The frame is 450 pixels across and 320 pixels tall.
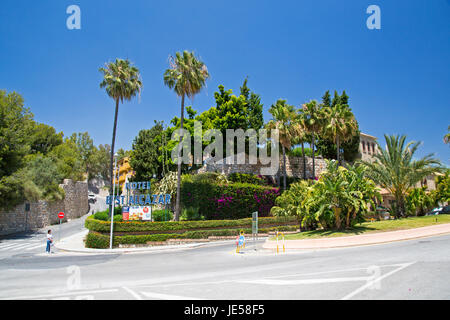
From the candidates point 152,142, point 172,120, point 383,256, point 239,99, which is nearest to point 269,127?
point 239,99

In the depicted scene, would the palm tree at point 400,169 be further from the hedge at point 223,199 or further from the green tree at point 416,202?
the hedge at point 223,199

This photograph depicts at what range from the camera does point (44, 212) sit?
39.1m

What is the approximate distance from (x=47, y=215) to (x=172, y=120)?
21.7 m

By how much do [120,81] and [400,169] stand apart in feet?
94.9

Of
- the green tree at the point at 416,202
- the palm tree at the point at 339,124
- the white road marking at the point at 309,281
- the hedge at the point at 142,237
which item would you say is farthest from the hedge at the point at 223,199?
the white road marking at the point at 309,281

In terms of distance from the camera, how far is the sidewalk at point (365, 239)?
1869 centimetres

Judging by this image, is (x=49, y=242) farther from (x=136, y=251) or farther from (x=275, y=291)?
(x=275, y=291)

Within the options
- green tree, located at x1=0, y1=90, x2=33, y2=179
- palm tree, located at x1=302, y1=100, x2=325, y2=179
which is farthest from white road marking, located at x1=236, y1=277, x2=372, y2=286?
palm tree, located at x1=302, y1=100, x2=325, y2=179

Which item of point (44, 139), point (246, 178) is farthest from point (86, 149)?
point (246, 178)

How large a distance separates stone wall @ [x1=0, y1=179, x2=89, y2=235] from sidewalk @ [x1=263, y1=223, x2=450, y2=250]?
3069 centimetres

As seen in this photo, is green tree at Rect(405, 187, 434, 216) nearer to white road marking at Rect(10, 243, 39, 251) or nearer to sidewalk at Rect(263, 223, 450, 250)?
sidewalk at Rect(263, 223, 450, 250)

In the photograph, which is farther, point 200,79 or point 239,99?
point 239,99

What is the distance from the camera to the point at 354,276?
919 cm
